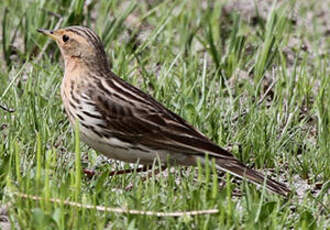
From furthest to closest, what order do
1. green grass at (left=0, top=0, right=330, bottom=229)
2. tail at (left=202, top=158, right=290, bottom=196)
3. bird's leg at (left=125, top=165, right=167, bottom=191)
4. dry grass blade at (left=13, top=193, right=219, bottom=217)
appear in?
bird's leg at (left=125, top=165, right=167, bottom=191) → tail at (left=202, top=158, right=290, bottom=196) → green grass at (left=0, top=0, right=330, bottom=229) → dry grass blade at (left=13, top=193, right=219, bottom=217)

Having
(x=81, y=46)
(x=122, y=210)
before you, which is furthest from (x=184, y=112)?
(x=122, y=210)

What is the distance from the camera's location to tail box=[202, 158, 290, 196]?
5770mm

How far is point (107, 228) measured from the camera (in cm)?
517

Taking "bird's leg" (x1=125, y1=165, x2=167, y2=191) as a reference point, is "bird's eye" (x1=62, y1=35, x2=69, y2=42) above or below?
above

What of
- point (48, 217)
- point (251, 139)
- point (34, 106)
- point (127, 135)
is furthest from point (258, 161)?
point (48, 217)

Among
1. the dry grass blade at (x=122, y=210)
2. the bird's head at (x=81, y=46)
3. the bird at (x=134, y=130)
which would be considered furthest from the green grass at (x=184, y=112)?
the bird's head at (x=81, y=46)

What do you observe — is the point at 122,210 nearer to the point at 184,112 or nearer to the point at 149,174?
the point at 149,174

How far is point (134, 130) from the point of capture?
20.4ft

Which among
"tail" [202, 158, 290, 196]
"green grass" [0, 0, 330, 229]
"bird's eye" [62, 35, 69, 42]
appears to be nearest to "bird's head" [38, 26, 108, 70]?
"bird's eye" [62, 35, 69, 42]

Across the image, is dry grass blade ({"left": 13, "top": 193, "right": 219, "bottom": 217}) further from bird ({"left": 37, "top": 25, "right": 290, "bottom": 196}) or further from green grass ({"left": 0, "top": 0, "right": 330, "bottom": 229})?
bird ({"left": 37, "top": 25, "right": 290, "bottom": 196})

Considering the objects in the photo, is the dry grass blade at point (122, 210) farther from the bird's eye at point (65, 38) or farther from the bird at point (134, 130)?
the bird's eye at point (65, 38)

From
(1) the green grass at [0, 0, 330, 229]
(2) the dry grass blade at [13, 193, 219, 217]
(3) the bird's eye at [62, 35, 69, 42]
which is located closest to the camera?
(2) the dry grass blade at [13, 193, 219, 217]

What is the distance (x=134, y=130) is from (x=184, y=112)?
110 cm

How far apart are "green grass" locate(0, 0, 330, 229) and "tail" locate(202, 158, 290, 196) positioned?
66 millimetres
